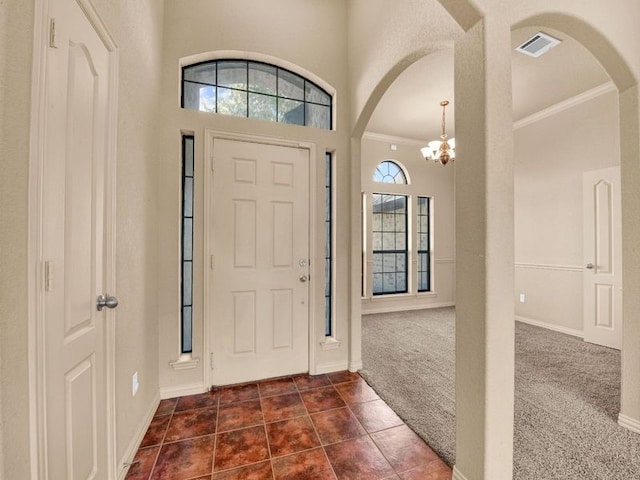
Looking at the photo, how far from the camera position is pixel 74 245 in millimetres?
1101

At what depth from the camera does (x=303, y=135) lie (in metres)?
2.63

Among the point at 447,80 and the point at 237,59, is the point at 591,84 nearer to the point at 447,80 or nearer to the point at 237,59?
the point at 447,80

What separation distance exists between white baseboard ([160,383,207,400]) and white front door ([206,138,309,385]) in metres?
0.13

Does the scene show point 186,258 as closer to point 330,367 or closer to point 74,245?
point 74,245

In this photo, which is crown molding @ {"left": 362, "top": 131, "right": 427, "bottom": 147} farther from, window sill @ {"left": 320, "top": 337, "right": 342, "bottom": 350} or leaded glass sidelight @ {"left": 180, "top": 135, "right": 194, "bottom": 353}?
window sill @ {"left": 320, "top": 337, "right": 342, "bottom": 350}

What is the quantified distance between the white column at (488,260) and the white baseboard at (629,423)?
132 centimetres

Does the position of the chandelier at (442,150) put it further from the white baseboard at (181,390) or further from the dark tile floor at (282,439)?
the white baseboard at (181,390)

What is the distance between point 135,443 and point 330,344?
1.61 meters

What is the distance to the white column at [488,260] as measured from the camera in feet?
4.17

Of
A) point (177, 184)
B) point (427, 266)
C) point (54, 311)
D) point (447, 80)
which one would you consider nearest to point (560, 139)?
point (447, 80)

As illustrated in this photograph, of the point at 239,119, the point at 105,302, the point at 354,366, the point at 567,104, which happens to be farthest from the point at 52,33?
the point at 567,104

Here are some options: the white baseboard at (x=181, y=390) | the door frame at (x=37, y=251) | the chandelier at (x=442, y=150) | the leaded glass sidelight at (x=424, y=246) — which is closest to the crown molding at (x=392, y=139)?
the leaded glass sidelight at (x=424, y=246)

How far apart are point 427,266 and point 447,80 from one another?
3431mm

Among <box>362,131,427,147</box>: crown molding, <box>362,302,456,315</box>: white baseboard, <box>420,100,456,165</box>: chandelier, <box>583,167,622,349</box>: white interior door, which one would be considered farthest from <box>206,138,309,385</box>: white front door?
<box>583,167,622,349</box>: white interior door
